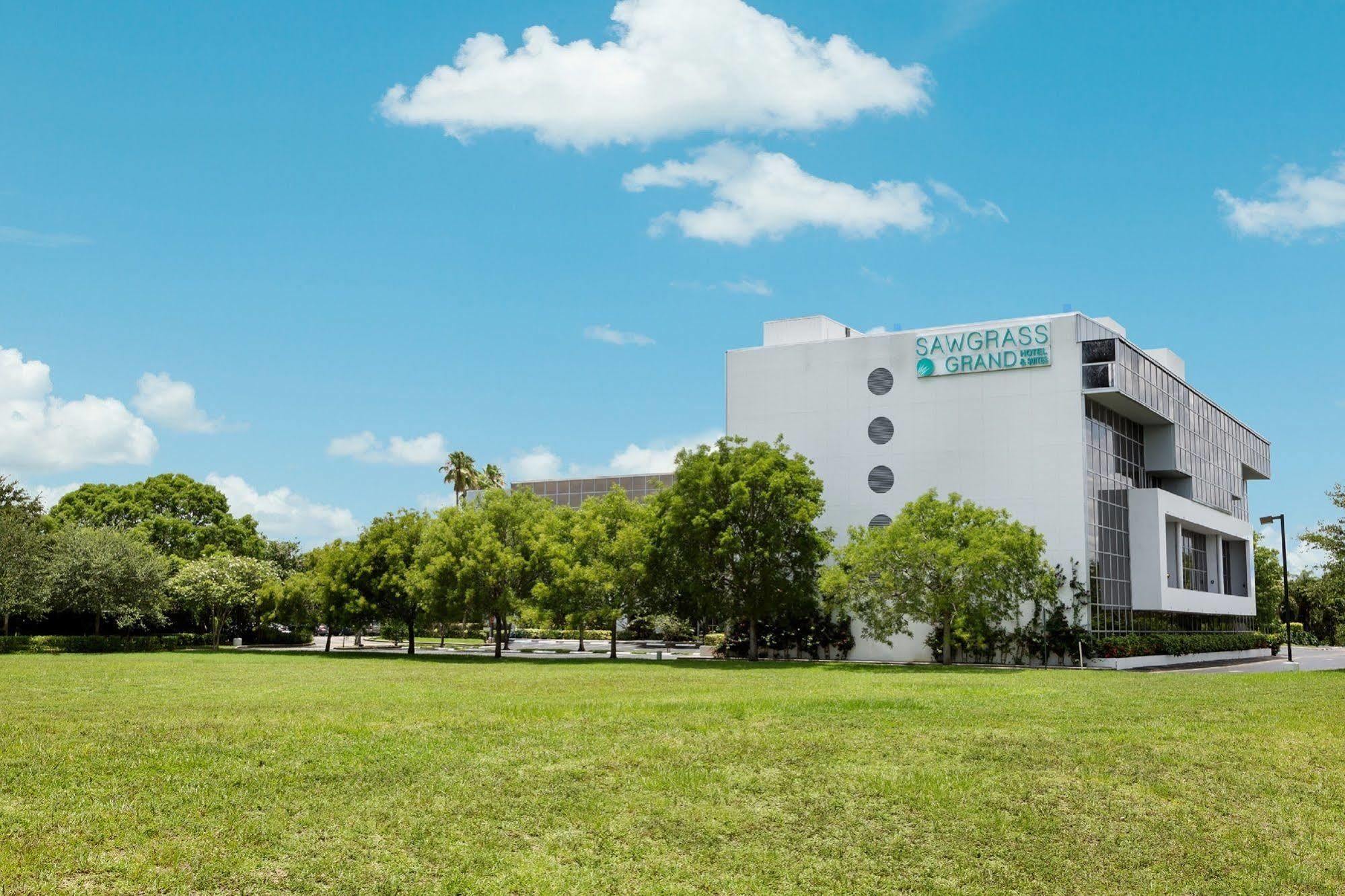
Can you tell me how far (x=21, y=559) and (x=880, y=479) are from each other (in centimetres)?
4214

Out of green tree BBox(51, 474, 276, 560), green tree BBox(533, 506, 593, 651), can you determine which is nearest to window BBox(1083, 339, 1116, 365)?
green tree BBox(533, 506, 593, 651)

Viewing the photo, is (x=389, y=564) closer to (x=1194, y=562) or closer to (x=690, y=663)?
(x=690, y=663)

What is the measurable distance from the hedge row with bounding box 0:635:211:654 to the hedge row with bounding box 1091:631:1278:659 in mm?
48726

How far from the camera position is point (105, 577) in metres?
59.5

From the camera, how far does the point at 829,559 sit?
5625 cm

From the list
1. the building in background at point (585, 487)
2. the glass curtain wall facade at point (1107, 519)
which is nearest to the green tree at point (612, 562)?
the glass curtain wall facade at point (1107, 519)

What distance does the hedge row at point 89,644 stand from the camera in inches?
2243

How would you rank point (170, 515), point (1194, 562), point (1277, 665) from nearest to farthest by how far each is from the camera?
point (1277, 665)
point (1194, 562)
point (170, 515)

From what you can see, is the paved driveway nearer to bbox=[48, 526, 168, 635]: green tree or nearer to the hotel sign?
the hotel sign

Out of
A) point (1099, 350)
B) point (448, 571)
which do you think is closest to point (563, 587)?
point (448, 571)

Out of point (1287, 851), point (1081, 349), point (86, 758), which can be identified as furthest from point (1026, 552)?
point (86, 758)

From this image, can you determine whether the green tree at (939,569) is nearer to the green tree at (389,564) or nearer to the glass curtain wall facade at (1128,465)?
the glass curtain wall facade at (1128,465)

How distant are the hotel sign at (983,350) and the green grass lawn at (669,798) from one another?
Answer: 32.3m

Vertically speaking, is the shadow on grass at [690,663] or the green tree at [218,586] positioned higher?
the green tree at [218,586]
